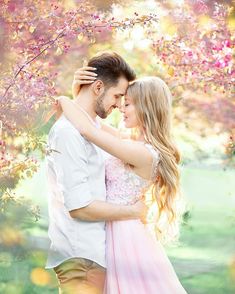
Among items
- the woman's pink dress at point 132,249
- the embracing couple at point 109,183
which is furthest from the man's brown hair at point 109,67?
the woman's pink dress at point 132,249

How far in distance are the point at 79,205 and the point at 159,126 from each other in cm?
43

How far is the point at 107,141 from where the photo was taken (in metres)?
2.70

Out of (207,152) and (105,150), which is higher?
(207,152)

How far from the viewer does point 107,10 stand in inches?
148

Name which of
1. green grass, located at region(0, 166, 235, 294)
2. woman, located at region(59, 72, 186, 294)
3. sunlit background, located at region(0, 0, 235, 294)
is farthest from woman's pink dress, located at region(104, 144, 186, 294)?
green grass, located at region(0, 166, 235, 294)

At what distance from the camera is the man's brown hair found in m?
2.78

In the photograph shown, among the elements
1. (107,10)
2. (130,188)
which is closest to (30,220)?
(107,10)

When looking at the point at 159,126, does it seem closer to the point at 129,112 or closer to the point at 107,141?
the point at 129,112

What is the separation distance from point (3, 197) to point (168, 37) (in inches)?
42.8

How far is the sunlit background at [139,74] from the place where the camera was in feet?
11.6

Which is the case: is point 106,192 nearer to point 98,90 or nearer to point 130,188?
point 130,188

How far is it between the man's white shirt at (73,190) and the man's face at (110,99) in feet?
0.43

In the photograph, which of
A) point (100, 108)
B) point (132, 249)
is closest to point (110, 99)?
point (100, 108)

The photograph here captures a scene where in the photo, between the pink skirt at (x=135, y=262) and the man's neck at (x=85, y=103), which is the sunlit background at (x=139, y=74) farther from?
the pink skirt at (x=135, y=262)
